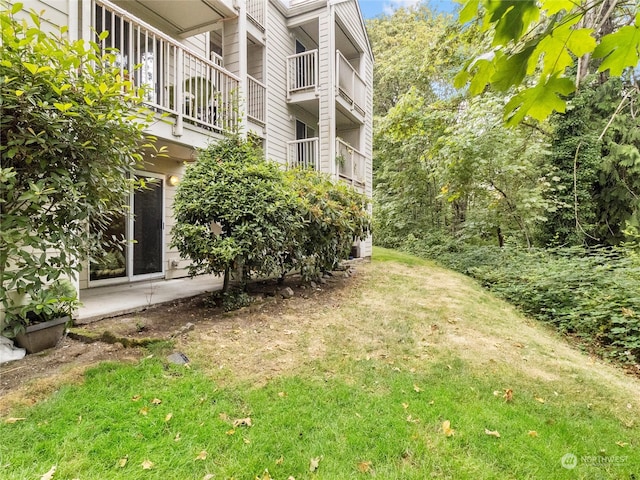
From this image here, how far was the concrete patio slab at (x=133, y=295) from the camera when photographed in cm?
419

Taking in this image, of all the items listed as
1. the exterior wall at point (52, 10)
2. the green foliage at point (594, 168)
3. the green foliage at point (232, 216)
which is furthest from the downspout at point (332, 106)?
the green foliage at point (594, 168)

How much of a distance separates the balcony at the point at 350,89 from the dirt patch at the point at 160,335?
6.85 m

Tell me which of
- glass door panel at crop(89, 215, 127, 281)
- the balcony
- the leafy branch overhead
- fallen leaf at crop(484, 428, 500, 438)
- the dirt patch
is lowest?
fallen leaf at crop(484, 428, 500, 438)

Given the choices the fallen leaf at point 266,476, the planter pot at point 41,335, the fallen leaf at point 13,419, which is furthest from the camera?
the planter pot at point 41,335

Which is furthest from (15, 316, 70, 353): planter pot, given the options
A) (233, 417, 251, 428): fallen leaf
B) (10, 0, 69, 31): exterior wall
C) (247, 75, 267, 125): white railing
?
(247, 75, 267, 125): white railing

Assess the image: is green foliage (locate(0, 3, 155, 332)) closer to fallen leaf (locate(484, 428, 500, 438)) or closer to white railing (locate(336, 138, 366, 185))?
fallen leaf (locate(484, 428, 500, 438))

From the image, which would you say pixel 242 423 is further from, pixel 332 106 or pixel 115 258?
pixel 332 106

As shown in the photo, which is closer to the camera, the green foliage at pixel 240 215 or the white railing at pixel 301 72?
the green foliage at pixel 240 215

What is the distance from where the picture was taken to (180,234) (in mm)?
4680

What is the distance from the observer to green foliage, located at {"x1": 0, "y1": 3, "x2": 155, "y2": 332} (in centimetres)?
265

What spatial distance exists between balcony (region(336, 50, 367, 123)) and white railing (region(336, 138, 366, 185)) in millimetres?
1202

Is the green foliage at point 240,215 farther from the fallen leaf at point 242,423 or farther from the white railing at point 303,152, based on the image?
the white railing at point 303,152

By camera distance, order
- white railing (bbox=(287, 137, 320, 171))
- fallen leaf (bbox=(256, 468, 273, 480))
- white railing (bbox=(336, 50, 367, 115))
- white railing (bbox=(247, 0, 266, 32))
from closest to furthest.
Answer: fallen leaf (bbox=(256, 468, 273, 480)) < white railing (bbox=(247, 0, 266, 32)) < white railing (bbox=(287, 137, 320, 171)) < white railing (bbox=(336, 50, 367, 115))

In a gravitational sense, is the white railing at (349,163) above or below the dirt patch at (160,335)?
above
